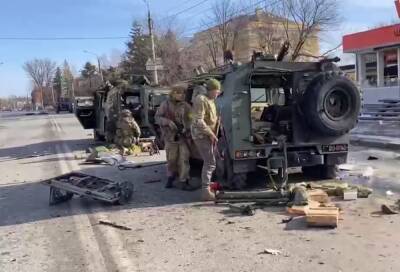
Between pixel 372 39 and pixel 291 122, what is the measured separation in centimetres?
3343

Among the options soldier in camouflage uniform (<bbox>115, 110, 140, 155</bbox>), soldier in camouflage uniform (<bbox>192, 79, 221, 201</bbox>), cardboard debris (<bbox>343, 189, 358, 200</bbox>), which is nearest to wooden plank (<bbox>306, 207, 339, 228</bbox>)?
cardboard debris (<bbox>343, 189, 358, 200</bbox>)

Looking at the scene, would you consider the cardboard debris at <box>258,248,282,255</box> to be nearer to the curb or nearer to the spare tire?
the spare tire

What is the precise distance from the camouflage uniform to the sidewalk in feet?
23.1

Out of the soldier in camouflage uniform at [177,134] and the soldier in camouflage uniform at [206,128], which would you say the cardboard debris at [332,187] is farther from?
the soldier in camouflage uniform at [177,134]

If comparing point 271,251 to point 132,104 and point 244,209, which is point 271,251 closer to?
point 244,209

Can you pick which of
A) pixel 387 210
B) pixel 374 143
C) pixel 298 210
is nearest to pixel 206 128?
pixel 298 210

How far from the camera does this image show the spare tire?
8.23 meters

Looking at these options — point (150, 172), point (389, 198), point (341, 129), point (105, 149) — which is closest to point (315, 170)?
point (341, 129)

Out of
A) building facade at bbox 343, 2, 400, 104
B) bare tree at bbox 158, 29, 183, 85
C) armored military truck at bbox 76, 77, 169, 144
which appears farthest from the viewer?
bare tree at bbox 158, 29, 183, 85

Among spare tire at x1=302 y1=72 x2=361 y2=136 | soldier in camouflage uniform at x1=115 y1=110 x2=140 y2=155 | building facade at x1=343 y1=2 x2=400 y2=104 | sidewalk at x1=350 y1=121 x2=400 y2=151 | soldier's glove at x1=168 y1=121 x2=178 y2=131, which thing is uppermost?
building facade at x1=343 y1=2 x2=400 y2=104

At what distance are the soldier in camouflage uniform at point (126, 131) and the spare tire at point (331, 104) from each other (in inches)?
298

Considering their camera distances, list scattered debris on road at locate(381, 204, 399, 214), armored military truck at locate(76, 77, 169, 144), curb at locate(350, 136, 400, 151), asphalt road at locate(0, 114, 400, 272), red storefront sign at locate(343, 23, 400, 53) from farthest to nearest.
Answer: red storefront sign at locate(343, 23, 400, 53)
armored military truck at locate(76, 77, 169, 144)
curb at locate(350, 136, 400, 151)
scattered debris on road at locate(381, 204, 399, 214)
asphalt road at locate(0, 114, 400, 272)

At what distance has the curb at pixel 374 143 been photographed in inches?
527

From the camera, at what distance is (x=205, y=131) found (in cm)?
765
